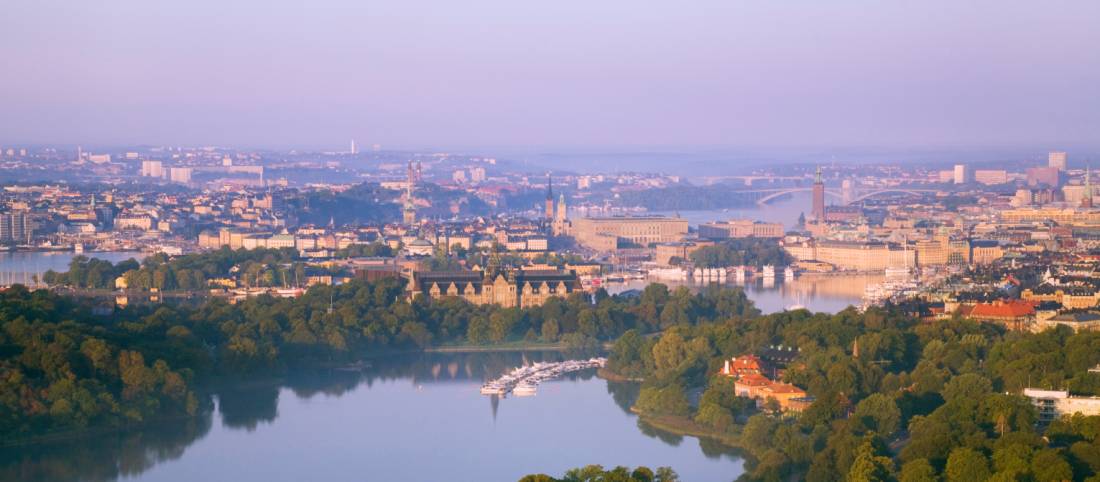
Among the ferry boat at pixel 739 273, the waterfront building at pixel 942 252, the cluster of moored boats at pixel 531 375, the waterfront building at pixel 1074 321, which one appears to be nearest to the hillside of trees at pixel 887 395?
the cluster of moored boats at pixel 531 375

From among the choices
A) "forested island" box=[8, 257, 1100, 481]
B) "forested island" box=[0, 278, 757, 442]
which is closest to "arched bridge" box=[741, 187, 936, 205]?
"forested island" box=[0, 278, 757, 442]

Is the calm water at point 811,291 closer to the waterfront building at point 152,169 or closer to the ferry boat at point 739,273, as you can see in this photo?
the ferry boat at point 739,273

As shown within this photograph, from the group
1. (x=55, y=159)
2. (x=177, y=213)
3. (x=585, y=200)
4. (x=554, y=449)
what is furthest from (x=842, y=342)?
(x=55, y=159)

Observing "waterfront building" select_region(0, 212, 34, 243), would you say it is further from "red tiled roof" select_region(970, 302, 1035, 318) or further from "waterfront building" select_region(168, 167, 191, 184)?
"waterfront building" select_region(168, 167, 191, 184)

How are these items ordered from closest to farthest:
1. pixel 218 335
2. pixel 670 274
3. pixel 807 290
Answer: pixel 218 335 → pixel 807 290 → pixel 670 274

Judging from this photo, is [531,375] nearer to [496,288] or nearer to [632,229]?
[496,288]

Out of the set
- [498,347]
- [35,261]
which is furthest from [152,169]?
[498,347]
